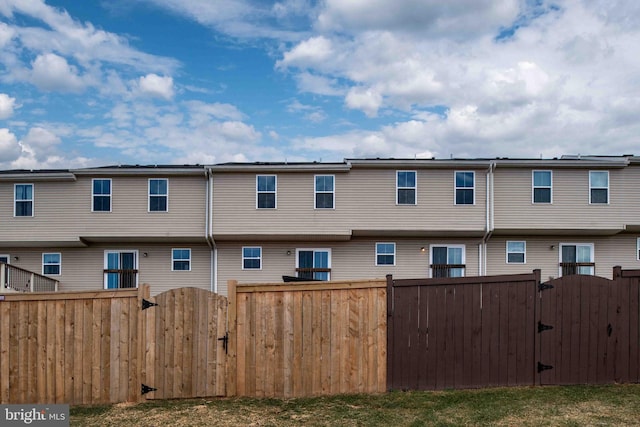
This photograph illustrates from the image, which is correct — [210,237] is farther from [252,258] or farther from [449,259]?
[449,259]

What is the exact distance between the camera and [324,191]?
19.5 metres

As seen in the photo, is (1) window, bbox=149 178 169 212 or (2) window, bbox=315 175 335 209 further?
(1) window, bbox=149 178 169 212

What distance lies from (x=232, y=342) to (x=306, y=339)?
1.17 meters

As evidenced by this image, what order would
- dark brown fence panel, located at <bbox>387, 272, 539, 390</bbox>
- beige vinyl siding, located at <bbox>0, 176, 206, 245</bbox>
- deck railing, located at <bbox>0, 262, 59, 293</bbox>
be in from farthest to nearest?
beige vinyl siding, located at <bbox>0, 176, 206, 245</bbox> → deck railing, located at <bbox>0, 262, 59, 293</bbox> → dark brown fence panel, located at <bbox>387, 272, 539, 390</bbox>

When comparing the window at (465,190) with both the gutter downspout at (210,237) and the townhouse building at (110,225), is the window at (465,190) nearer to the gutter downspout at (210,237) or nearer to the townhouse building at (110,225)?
the gutter downspout at (210,237)

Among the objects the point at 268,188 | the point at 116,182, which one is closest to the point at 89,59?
the point at 116,182

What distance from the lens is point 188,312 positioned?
303 inches

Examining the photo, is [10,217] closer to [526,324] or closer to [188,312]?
[188,312]

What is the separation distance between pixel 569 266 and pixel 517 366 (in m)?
14.3

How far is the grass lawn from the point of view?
6340 millimetres

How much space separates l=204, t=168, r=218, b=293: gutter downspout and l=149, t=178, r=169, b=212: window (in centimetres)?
167

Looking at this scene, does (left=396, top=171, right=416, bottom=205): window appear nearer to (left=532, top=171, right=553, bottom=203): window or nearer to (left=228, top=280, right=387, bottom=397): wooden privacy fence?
(left=532, top=171, right=553, bottom=203): window

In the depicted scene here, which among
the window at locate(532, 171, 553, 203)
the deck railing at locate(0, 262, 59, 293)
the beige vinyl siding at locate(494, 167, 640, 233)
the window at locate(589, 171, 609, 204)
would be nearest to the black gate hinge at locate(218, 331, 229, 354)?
the deck railing at locate(0, 262, 59, 293)

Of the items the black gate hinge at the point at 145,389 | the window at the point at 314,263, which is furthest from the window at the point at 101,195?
the black gate hinge at the point at 145,389
